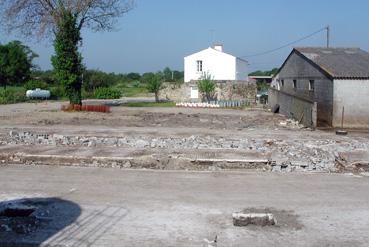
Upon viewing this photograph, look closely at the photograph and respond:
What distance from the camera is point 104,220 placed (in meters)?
8.22

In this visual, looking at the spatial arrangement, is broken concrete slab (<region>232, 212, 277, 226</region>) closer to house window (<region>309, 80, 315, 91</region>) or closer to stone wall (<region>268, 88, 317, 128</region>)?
stone wall (<region>268, 88, 317, 128</region>)

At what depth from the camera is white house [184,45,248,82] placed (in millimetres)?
59281

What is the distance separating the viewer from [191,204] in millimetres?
9375

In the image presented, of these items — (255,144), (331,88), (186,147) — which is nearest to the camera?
(186,147)

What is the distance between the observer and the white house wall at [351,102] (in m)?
26.0

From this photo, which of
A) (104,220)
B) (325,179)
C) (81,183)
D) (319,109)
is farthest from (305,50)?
(104,220)

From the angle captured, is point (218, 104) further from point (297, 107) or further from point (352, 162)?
point (352, 162)

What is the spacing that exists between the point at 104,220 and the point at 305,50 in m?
27.4

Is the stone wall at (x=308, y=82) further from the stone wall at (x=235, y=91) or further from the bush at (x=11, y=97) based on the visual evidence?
the bush at (x=11, y=97)

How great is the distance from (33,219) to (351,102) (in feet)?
69.6

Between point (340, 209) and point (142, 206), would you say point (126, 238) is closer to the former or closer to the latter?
point (142, 206)

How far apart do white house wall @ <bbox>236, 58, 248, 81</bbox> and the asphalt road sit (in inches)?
1919

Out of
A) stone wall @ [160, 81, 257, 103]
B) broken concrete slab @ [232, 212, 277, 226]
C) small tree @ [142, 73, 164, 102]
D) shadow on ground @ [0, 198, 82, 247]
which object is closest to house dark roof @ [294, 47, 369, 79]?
stone wall @ [160, 81, 257, 103]

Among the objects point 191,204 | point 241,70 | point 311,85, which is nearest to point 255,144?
point 191,204
